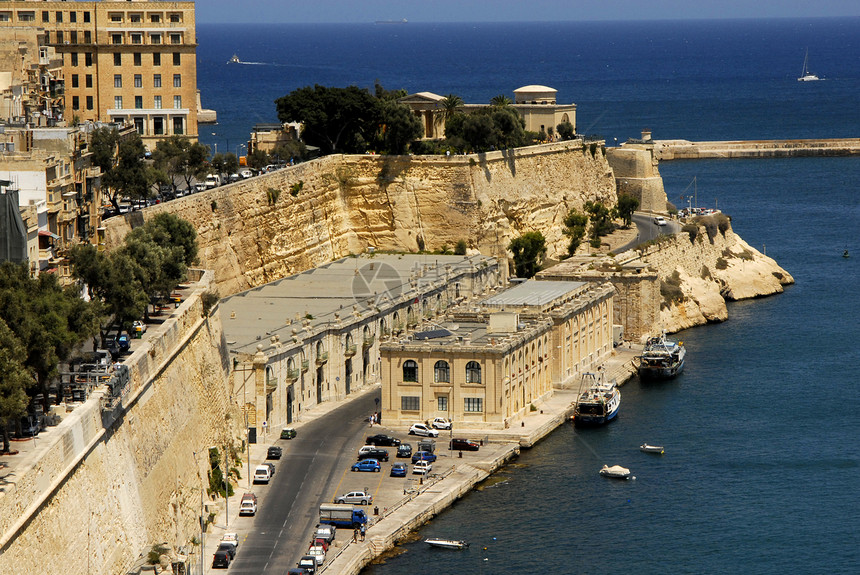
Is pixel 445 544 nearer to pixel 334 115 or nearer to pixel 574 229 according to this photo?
pixel 334 115

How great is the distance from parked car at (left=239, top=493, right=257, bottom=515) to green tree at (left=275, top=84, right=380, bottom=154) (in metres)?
40.9

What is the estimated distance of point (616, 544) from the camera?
56.2 m

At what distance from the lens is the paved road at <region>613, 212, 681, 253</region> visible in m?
102

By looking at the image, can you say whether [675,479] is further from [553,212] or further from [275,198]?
[553,212]

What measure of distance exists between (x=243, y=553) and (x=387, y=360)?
1901cm

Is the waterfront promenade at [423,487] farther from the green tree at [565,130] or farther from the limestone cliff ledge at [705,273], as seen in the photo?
the green tree at [565,130]

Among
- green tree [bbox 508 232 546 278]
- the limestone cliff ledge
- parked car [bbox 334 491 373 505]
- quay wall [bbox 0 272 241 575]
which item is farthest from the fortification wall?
parked car [bbox 334 491 373 505]

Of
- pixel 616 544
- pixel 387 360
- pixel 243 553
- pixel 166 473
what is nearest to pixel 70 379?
pixel 166 473

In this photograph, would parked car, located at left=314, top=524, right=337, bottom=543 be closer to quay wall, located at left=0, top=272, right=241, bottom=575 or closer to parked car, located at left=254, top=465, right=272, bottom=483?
quay wall, located at left=0, top=272, right=241, bottom=575

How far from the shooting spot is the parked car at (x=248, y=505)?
54250mm

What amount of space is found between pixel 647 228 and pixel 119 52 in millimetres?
37337

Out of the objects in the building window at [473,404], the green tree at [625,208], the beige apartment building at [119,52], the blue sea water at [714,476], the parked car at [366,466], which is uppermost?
the beige apartment building at [119,52]

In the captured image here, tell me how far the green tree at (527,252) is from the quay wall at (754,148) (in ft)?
266

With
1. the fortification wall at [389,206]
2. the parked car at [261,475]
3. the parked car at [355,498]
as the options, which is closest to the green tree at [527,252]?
the fortification wall at [389,206]
